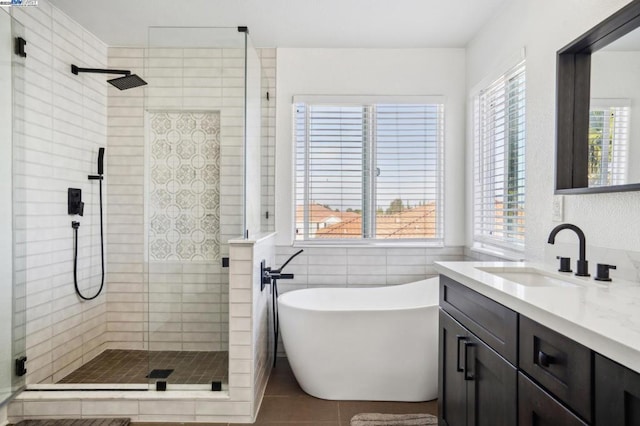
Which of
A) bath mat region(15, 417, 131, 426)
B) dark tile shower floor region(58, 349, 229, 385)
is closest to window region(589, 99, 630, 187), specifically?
dark tile shower floor region(58, 349, 229, 385)

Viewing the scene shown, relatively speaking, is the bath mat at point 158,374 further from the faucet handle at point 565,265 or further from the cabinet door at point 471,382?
the faucet handle at point 565,265

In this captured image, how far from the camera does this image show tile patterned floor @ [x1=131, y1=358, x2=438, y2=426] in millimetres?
2264

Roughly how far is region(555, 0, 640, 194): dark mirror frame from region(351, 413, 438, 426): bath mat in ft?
4.78

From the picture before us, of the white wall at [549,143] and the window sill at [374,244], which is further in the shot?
the window sill at [374,244]

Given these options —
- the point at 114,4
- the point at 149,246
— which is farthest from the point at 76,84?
the point at 149,246

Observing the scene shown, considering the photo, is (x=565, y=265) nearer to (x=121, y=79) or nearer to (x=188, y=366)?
(x=188, y=366)

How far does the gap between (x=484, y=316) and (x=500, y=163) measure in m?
1.61

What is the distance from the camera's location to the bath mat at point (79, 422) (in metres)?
2.17

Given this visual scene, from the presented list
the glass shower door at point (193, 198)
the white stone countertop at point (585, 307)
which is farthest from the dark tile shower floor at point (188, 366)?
the white stone countertop at point (585, 307)

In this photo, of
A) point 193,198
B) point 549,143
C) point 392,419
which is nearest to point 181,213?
point 193,198

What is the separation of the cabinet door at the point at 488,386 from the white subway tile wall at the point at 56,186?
2.49 m

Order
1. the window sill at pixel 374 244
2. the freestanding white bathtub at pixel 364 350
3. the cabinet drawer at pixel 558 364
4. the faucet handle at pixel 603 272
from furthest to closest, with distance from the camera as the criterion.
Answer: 1. the window sill at pixel 374 244
2. the freestanding white bathtub at pixel 364 350
3. the faucet handle at pixel 603 272
4. the cabinet drawer at pixel 558 364

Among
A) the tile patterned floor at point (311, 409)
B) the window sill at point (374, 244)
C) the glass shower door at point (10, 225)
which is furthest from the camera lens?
the window sill at point (374, 244)

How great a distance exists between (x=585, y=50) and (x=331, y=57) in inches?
76.6
